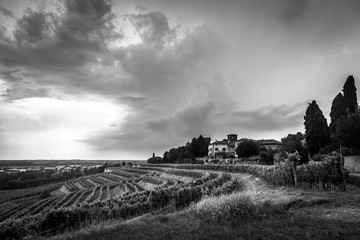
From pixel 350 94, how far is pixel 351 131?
16.5 metres

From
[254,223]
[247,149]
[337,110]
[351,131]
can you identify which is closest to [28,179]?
[247,149]

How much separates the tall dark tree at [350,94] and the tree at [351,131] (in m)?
12.6

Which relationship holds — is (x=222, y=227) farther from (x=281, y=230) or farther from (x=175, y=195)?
(x=175, y=195)

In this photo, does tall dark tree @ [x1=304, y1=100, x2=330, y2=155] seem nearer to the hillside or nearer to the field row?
the field row

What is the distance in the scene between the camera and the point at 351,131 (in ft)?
109

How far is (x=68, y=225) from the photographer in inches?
691

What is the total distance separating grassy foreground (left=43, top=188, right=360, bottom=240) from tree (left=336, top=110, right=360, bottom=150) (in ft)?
88.2

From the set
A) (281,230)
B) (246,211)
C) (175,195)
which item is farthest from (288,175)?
(281,230)

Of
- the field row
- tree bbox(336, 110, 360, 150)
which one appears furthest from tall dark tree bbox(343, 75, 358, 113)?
the field row

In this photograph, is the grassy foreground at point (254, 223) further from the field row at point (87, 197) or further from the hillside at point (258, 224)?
the field row at point (87, 197)

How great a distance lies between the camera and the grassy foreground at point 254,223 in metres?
7.68

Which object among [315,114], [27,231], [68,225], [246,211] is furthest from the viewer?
[315,114]

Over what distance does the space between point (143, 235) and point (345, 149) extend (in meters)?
41.4

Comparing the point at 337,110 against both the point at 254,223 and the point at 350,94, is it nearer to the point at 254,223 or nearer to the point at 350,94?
the point at 350,94
